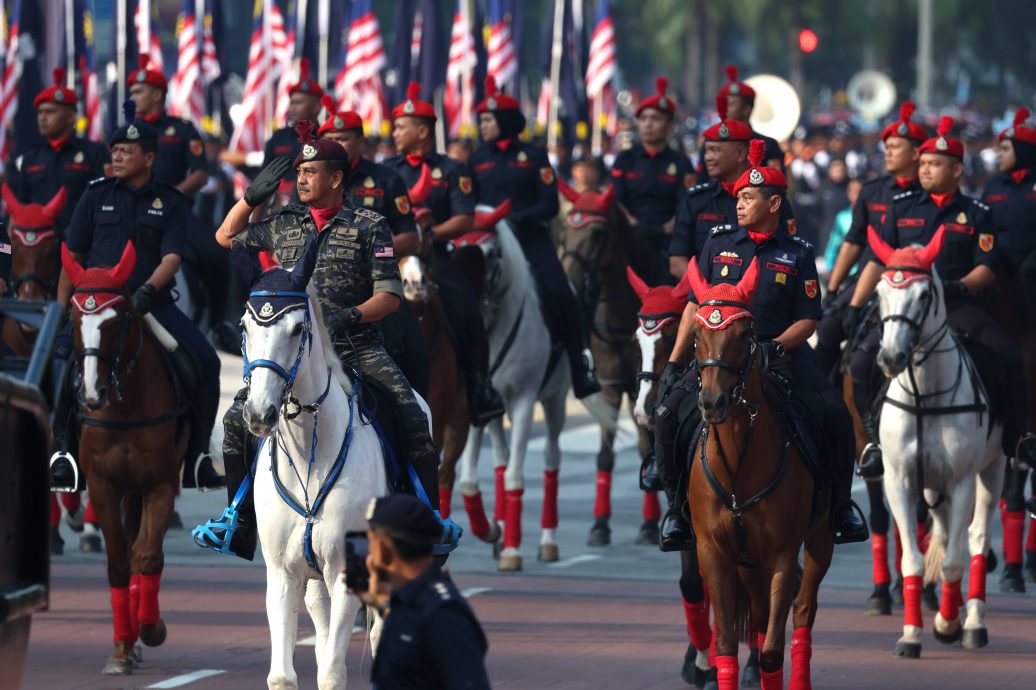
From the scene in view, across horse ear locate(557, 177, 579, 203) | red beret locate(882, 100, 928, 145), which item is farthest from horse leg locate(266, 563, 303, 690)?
horse ear locate(557, 177, 579, 203)

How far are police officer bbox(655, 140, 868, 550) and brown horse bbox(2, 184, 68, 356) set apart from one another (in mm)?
5509

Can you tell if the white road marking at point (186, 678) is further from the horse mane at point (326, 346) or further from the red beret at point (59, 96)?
the red beret at point (59, 96)

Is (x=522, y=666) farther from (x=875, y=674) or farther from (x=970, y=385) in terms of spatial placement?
(x=970, y=385)

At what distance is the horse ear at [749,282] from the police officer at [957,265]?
352 cm

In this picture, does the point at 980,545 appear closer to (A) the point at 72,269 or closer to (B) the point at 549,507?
(B) the point at 549,507

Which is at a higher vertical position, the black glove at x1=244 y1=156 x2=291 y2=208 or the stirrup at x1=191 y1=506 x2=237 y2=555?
the black glove at x1=244 y1=156 x2=291 y2=208

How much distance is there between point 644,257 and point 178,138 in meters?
3.85

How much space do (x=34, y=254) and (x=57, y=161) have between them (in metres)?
2.29

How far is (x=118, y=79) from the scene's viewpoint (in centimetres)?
2809

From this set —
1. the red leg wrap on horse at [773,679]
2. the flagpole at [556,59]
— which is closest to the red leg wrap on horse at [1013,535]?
the red leg wrap on horse at [773,679]

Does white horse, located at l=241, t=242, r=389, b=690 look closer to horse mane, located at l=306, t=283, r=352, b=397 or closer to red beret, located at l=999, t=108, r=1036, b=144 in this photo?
horse mane, located at l=306, t=283, r=352, b=397

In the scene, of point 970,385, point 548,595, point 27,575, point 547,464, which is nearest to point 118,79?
point 547,464

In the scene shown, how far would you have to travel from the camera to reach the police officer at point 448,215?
14.4m

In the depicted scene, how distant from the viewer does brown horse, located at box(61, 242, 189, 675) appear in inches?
447
